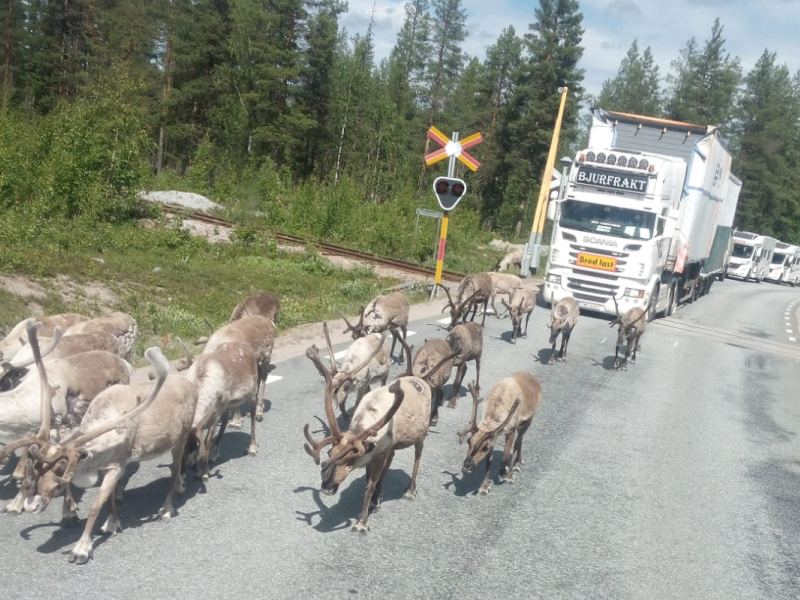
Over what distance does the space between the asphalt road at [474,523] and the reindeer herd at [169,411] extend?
0.25 meters

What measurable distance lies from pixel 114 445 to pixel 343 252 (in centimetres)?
1914

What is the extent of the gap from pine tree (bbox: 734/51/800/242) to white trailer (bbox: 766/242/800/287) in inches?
665

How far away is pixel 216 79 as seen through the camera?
1791 inches

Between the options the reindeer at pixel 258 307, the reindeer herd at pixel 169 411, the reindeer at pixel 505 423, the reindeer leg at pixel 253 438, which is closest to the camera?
the reindeer herd at pixel 169 411

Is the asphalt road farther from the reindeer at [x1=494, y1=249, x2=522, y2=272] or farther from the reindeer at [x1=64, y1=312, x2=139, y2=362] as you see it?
the reindeer at [x1=494, y1=249, x2=522, y2=272]

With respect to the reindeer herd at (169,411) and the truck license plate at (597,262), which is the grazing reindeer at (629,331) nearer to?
the truck license plate at (597,262)

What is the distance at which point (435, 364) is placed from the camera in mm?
9023

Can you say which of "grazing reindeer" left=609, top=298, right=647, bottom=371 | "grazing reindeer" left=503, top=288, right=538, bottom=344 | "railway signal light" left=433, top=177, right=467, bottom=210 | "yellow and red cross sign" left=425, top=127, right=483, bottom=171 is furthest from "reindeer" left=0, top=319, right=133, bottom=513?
"yellow and red cross sign" left=425, top=127, right=483, bottom=171

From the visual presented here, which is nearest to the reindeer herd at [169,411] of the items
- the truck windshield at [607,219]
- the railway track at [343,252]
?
the truck windshield at [607,219]

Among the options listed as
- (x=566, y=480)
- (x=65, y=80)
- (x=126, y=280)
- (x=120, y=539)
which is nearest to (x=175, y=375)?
(x=120, y=539)

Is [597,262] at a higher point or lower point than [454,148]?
lower

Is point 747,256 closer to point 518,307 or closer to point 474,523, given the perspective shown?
point 518,307

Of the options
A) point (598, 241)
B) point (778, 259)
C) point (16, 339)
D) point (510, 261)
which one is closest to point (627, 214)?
point (598, 241)

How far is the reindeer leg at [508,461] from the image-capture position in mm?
7605
